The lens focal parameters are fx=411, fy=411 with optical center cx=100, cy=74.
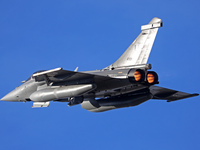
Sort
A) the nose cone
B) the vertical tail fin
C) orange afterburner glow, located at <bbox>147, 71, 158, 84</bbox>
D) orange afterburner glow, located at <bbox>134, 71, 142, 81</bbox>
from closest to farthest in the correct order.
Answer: orange afterburner glow, located at <bbox>134, 71, 142, 81</bbox> → orange afterburner glow, located at <bbox>147, 71, 158, 84</bbox> → the vertical tail fin → the nose cone

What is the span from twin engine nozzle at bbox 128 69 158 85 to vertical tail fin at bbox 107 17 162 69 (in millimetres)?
1057

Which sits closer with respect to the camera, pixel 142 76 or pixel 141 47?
pixel 142 76

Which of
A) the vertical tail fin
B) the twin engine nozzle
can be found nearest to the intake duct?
the vertical tail fin

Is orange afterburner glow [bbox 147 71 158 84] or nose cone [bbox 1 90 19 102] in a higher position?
nose cone [bbox 1 90 19 102]

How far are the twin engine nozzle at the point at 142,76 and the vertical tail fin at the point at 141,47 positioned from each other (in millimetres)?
1057

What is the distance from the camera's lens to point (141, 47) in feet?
66.7

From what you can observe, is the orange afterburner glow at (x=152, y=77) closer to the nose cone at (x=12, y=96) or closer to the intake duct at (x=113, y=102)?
the intake duct at (x=113, y=102)

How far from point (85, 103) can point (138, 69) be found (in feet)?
15.0

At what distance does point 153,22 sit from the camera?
2066cm

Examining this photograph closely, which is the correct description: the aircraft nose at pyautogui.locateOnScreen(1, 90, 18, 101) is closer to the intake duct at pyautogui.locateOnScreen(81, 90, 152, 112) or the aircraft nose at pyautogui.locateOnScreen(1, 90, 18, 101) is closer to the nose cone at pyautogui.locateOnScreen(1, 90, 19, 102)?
the nose cone at pyautogui.locateOnScreen(1, 90, 19, 102)

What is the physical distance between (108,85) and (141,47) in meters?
2.57

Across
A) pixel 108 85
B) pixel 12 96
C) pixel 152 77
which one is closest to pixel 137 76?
pixel 152 77

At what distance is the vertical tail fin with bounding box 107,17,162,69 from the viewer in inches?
792

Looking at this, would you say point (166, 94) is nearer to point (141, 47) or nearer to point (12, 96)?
point (141, 47)
